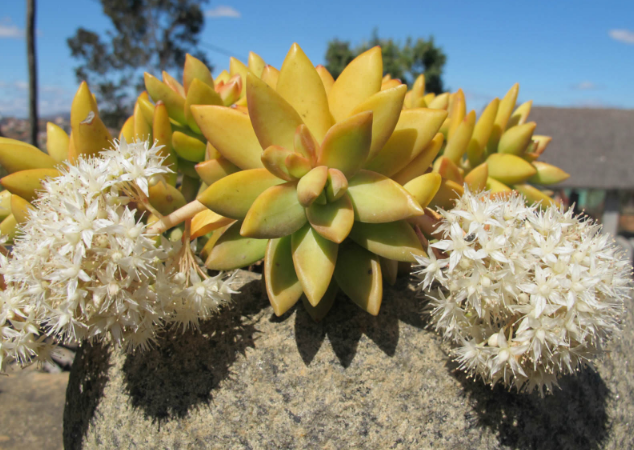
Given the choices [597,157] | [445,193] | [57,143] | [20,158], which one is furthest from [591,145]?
[20,158]

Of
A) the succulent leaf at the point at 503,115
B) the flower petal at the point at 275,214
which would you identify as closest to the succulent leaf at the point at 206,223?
the flower petal at the point at 275,214

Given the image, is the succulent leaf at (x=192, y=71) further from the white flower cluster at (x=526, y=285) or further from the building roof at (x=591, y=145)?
the building roof at (x=591, y=145)

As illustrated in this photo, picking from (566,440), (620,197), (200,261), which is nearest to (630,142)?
(620,197)

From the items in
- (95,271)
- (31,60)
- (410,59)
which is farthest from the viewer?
(410,59)

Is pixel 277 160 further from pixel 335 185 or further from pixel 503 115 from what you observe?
pixel 503 115

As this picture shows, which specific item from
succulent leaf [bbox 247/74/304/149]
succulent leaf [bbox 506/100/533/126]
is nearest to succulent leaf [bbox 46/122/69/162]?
succulent leaf [bbox 247/74/304/149]

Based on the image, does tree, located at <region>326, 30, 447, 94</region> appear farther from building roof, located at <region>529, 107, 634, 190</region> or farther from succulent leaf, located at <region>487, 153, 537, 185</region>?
succulent leaf, located at <region>487, 153, 537, 185</region>
